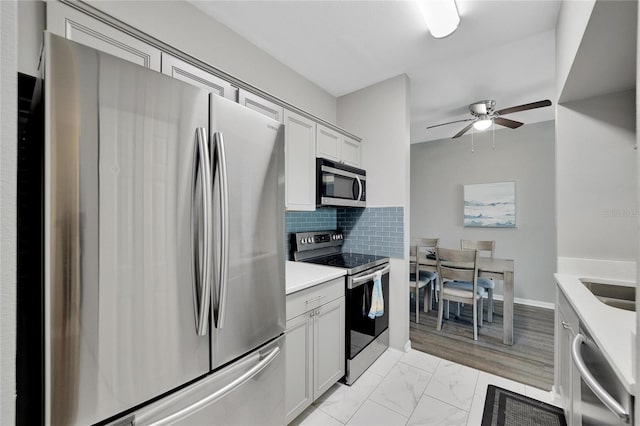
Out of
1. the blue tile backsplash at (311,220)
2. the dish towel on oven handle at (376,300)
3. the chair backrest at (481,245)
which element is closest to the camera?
the dish towel on oven handle at (376,300)

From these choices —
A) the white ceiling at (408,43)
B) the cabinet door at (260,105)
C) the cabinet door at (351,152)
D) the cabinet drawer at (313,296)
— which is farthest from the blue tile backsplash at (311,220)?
the white ceiling at (408,43)

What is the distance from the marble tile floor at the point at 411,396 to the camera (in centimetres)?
175

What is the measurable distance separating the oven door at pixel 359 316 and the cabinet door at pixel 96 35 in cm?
182

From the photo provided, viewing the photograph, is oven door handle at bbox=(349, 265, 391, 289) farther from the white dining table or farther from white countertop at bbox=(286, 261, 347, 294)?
the white dining table

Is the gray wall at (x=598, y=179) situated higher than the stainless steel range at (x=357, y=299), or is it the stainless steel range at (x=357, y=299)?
the gray wall at (x=598, y=179)

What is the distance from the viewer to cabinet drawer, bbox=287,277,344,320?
159cm

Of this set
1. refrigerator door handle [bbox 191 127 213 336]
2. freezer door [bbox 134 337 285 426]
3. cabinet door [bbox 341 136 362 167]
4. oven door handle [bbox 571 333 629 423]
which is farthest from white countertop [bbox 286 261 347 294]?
A: oven door handle [bbox 571 333 629 423]

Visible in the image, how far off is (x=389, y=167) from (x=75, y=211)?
2479 millimetres

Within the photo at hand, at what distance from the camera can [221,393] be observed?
105cm

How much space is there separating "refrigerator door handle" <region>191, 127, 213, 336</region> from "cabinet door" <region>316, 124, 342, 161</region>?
4.70ft

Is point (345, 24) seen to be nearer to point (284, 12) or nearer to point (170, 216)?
point (284, 12)

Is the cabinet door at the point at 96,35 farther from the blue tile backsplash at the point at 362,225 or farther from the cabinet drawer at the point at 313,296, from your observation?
the blue tile backsplash at the point at 362,225

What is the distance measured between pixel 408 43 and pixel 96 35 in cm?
206

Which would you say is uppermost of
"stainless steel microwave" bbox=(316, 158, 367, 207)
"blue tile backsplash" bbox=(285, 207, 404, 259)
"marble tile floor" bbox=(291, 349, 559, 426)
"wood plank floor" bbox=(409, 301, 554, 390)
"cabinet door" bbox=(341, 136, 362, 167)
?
"cabinet door" bbox=(341, 136, 362, 167)
